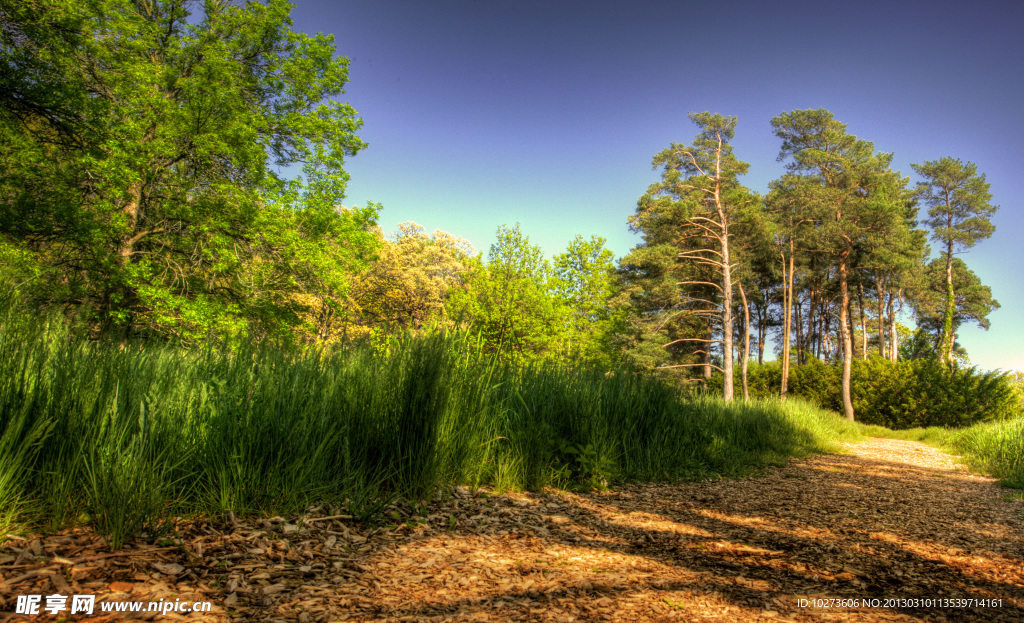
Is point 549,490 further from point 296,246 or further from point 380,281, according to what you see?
point 380,281

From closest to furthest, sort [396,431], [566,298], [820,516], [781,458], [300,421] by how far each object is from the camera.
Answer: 1. [300,421]
2. [396,431]
3. [820,516]
4. [781,458]
5. [566,298]

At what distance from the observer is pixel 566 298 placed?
62.6 ft

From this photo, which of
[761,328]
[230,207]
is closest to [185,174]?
[230,207]

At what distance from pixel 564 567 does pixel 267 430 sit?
184 centimetres

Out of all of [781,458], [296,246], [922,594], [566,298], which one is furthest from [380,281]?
[922,594]

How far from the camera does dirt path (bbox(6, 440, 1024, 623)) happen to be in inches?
69.4

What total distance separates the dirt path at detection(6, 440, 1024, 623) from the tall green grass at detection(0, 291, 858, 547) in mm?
234

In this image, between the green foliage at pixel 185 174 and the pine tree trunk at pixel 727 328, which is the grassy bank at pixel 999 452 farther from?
the green foliage at pixel 185 174

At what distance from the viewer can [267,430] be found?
2.74m

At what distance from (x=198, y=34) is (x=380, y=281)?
14.4 meters

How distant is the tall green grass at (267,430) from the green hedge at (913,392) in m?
19.3

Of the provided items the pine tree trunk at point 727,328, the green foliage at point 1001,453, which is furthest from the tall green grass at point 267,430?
the pine tree trunk at point 727,328

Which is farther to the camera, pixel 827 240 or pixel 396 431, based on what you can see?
pixel 827 240

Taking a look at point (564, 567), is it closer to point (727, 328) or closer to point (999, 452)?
point (999, 452)
